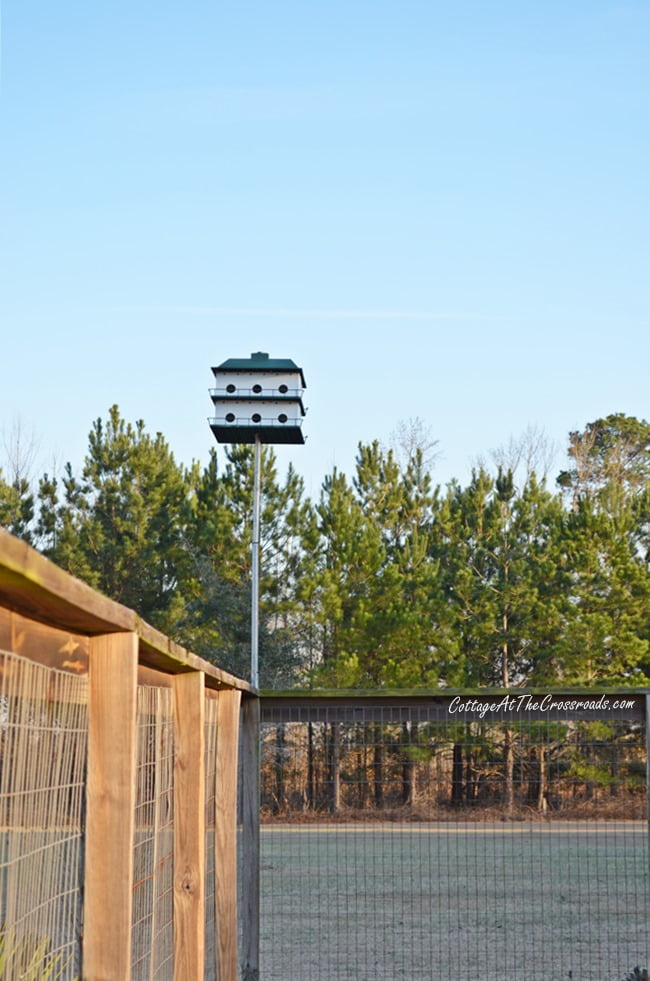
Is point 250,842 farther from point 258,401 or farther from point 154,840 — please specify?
point 258,401

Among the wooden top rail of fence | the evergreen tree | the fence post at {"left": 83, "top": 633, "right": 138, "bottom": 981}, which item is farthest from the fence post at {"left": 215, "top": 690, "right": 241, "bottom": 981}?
the evergreen tree

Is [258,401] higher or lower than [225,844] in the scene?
higher

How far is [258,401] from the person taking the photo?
43.1 ft

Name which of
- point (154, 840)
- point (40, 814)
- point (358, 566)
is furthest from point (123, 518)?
point (40, 814)

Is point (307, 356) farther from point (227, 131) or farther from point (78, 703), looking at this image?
point (78, 703)

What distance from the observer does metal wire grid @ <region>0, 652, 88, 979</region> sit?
1.74m

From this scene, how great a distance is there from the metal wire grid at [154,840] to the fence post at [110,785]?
659 millimetres

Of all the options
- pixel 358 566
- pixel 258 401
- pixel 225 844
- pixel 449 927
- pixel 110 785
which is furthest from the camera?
pixel 358 566

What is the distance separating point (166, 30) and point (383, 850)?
1151 cm

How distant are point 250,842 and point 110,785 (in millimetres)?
5037

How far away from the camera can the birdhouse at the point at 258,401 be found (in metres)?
13.1

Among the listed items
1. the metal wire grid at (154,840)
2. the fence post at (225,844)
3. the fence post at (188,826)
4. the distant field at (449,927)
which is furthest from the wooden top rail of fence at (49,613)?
the distant field at (449,927)

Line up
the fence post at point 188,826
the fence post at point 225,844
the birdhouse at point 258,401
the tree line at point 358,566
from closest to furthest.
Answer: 1. the fence post at point 188,826
2. the fence post at point 225,844
3. the birdhouse at point 258,401
4. the tree line at point 358,566

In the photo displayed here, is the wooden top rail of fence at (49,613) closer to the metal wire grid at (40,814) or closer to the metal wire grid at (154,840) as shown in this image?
the metal wire grid at (40,814)
